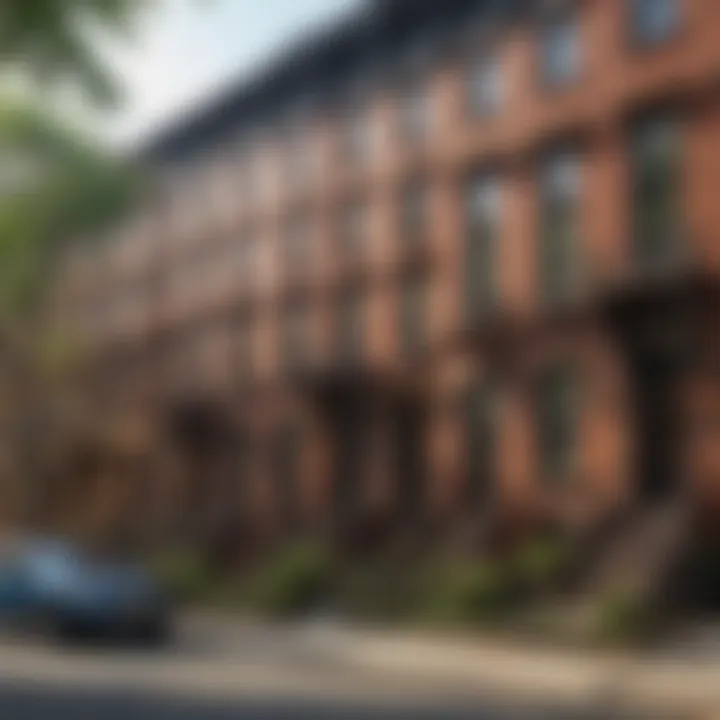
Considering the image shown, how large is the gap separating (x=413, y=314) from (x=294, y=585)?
5990 mm

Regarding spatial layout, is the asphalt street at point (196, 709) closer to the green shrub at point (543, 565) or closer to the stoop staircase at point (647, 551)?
the stoop staircase at point (647, 551)

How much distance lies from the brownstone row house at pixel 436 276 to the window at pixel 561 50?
5cm

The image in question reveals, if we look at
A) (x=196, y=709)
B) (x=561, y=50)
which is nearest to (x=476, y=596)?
(x=196, y=709)

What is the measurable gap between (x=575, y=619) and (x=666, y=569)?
1.39 metres

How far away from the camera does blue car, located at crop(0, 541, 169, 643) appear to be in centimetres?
1431

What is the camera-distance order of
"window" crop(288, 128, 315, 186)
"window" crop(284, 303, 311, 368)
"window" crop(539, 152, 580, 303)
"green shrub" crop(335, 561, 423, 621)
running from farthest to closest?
"window" crop(284, 303, 311, 368), "window" crop(288, 128, 315, 186), "window" crop(539, 152, 580, 303), "green shrub" crop(335, 561, 423, 621)

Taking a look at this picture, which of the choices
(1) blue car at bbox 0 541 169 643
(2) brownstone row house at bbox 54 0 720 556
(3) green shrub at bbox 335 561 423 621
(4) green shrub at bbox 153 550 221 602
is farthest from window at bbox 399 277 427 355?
(1) blue car at bbox 0 541 169 643

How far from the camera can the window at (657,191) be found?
63.6 feet

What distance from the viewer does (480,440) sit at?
22.2 m

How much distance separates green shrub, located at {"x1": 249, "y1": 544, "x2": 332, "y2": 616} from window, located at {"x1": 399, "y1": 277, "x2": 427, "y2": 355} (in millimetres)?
4486

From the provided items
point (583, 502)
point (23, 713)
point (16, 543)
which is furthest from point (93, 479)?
point (23, 713)

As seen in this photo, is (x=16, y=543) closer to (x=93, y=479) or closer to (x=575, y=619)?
(x=93, y=479)

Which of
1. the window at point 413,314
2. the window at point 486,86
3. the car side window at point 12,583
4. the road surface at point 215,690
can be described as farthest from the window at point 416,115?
the car side window at point 12,583

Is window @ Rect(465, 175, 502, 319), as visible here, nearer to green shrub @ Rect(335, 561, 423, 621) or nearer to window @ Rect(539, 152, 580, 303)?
window @ Rect(539, 152, 580, 303)
